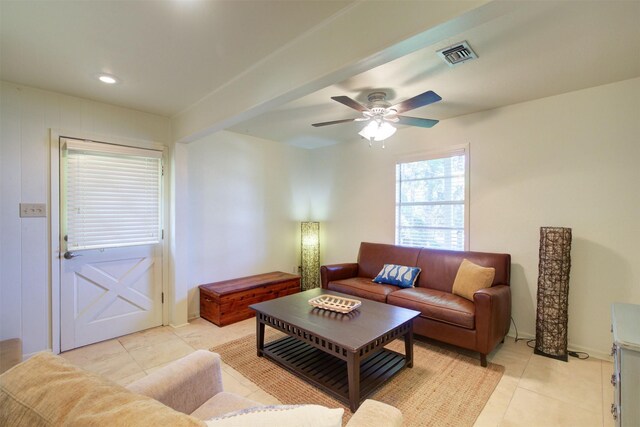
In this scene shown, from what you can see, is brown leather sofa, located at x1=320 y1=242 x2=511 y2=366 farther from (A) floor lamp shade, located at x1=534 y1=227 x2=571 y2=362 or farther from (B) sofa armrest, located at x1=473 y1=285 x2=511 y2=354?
(A) floor lamp shade, located at x1=534 y1=227 x2=571 y2=362

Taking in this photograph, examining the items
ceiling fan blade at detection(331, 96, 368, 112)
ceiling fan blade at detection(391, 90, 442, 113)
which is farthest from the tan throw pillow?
ceiling fan blade at detection(331, 96, 368, 112)

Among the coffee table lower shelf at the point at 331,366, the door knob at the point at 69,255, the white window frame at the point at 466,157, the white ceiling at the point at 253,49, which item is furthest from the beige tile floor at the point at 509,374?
the white ceiling at the point at 253,49

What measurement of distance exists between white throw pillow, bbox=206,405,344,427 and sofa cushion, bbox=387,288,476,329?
2187 mm

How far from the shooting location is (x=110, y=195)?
3.08 metres

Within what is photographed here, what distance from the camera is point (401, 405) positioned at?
6.61 ft

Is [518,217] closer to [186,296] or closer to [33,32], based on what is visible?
[186,296]

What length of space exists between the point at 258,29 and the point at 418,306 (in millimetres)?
2696

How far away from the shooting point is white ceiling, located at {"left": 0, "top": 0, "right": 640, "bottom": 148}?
5.38 feet

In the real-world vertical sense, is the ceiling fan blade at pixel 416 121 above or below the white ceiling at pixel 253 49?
below

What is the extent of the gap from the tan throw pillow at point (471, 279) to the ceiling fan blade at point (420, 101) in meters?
1.72

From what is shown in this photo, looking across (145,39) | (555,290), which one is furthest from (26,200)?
(555,290)

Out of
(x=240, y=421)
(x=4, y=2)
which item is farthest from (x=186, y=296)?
(x=240, y=421)

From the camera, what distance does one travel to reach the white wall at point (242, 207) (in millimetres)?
3742

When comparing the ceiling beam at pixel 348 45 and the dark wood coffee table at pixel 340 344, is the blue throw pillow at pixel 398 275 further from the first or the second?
the ceiling beam at pixel 348 45
